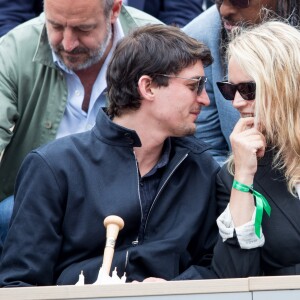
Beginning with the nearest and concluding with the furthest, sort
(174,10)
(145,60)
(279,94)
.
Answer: (279,94)
(145,60)
(174,10)

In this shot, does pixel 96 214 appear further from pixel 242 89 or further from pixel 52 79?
pixel 52 79

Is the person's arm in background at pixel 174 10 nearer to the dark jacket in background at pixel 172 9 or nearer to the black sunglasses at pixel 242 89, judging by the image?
the dark jacket in background at pixel 172 9

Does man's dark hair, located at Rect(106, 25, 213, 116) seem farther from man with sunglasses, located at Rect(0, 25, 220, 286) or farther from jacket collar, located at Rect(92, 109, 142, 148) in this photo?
jacket collar, located at Rect(92, 109, 142, 148)

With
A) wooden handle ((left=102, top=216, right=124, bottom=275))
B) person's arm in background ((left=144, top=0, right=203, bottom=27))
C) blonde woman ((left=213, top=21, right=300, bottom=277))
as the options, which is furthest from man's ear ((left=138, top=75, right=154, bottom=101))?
person's arm in background ((left=144, top=0, right=203, bottom=27))

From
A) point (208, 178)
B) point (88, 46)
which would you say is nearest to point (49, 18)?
point (88, 46)

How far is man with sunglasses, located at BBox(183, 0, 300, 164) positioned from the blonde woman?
481 millimetres

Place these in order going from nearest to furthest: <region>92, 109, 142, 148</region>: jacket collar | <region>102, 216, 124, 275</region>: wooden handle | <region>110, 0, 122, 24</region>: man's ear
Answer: <region>102, 216, 124, 275</region>: wooden handle
<region>92, 109, 142, 148</region>: jacket collar
<region>110, 0, 122, 24</region>: man's ear

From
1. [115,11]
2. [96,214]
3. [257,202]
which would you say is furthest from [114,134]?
[115,11]

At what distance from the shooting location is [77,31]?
500 centimetres

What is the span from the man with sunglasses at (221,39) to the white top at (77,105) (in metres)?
0.51

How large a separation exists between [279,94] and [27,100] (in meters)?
1.43

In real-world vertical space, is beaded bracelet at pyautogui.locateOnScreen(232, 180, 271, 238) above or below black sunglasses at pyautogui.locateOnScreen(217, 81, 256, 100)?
below

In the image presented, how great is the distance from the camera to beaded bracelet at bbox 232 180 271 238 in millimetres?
3908

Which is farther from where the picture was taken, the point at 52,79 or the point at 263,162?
the point at 52,79
